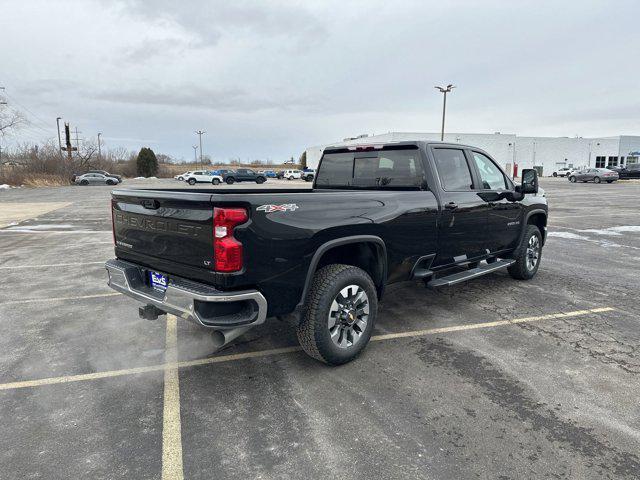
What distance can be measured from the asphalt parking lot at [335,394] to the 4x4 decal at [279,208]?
1.43 meters

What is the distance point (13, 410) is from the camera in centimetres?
320

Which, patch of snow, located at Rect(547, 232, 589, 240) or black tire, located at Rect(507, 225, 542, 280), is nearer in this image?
black tire, located at Rect(507, 225, 542, 280)

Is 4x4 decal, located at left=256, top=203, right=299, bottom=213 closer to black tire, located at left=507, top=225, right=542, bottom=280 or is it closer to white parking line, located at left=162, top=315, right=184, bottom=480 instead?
white parking line, located at left=162, top=315, right=184, bottom=480

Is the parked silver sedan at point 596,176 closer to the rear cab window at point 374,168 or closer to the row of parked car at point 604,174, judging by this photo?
the row of parked car at point 604,174

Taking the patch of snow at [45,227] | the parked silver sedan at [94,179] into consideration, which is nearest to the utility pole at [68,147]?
the parked silver sedan at [94,179]

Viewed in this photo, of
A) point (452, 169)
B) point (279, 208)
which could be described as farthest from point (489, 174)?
point (279, 208)

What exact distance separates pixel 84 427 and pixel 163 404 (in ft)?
1.73

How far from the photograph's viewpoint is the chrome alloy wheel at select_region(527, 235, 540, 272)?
6656 mm

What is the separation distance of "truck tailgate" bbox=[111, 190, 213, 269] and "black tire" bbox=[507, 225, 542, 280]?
4.87 metres

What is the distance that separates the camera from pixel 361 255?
13.9ft

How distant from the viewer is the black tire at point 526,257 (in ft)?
21.1

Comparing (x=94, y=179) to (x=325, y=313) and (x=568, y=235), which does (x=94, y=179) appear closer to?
(x=568, y=235)

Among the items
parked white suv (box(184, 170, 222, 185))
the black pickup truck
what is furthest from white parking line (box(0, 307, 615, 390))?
parked white suv (box(184, 170, 222, 185))

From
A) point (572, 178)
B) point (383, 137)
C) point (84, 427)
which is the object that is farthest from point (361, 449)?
point (383, 137)
